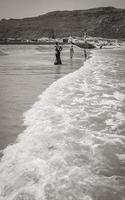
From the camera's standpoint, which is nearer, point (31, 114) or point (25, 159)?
point (25, 159)

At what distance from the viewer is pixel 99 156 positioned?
528cm

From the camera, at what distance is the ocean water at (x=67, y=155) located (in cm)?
416

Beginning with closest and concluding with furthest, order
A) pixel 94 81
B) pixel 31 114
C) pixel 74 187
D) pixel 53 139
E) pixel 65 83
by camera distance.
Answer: pixel 74 187 → pixel 53 139 → pixel 31 114 → pixel 65 83 → pixel 94 81

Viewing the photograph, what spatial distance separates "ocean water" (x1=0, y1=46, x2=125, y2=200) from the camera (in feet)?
13.7

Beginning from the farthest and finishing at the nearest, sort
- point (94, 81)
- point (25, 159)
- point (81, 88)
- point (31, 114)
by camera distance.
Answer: point (94, 81) < point (81, 88) < point (31, 114) < point (25, 159)

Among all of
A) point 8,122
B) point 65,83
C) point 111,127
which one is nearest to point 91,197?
point 111,127

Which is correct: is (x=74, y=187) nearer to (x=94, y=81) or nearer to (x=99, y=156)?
(x=99, y=156)

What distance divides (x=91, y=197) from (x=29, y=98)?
20.9 ft

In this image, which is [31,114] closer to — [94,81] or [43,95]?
[43,95]

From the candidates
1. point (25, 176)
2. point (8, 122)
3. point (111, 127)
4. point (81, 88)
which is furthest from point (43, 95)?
point (25, 176)

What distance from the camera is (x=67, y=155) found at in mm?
5270

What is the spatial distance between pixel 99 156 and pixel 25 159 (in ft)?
4.31

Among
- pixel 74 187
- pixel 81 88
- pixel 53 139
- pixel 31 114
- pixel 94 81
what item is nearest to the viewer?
pixel 74 187

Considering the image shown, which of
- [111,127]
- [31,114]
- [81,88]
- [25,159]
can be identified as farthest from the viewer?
[81,88]
